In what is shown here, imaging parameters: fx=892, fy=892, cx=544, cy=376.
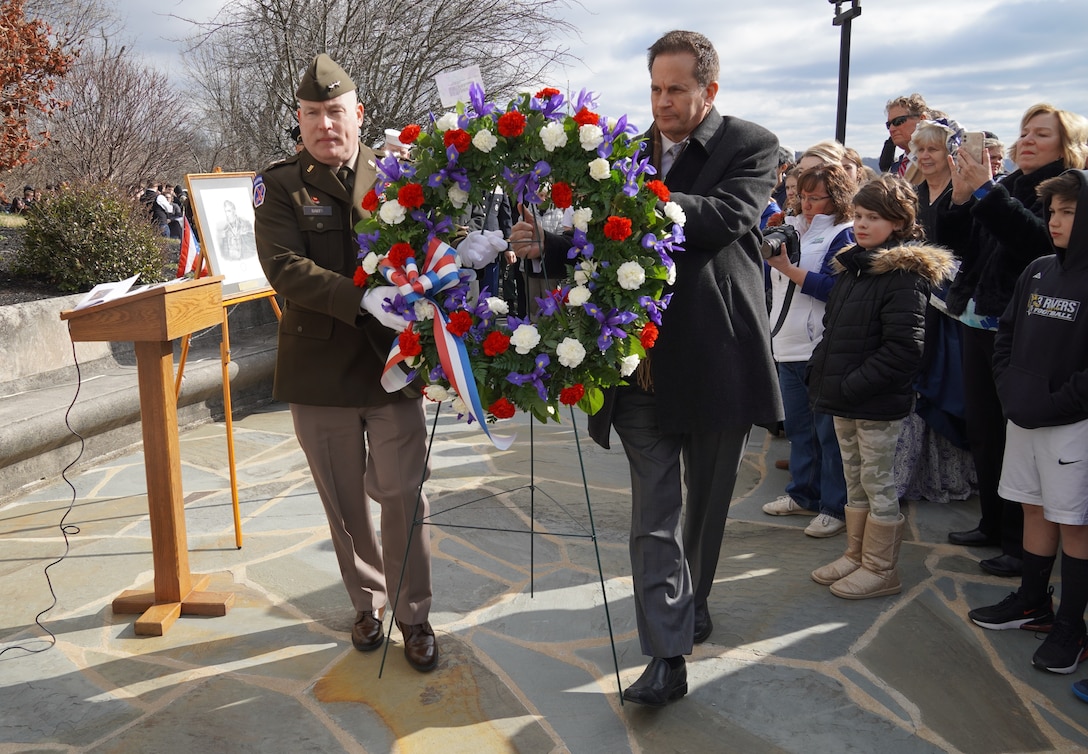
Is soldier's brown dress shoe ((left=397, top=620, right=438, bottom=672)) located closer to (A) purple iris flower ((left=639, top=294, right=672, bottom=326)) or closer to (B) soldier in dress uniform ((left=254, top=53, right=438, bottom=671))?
(B) soldier in dress uniform ((left=254, top=53, right=438, bottom=671))

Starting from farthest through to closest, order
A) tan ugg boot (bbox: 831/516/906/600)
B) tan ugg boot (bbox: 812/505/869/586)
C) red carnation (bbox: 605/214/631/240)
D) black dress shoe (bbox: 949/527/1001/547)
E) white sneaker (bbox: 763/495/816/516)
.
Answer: white sneaker (bbox: 763/495/816/516) → black dress shoe (bbox: 949/527/1001/547) → tan ugg boot (bbox: 812/505/869/586) → tan ugg boot (bbox: 831/516/906/600) → red carnation (bbox: 605/214/631/240)

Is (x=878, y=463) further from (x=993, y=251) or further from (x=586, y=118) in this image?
(x=586, y=118)

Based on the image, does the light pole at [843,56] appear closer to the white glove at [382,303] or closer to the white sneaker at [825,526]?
the white sneaker at [825,526]

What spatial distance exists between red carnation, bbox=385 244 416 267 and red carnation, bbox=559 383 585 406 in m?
0.65

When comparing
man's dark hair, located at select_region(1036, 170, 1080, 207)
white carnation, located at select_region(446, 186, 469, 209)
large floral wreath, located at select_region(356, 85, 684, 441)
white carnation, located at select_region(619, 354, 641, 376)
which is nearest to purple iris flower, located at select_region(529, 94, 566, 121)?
large floral wreath, located at select_region(356, 85, 684, 441)

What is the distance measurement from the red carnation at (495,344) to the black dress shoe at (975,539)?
2963 mm

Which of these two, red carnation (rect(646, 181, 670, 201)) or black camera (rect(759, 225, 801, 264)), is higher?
red carnation (rect(646, 181, 670, 201))

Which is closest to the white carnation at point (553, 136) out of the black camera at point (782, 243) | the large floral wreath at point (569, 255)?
the large floral wreath at point (569, 255)

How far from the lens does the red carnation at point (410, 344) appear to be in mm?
2842

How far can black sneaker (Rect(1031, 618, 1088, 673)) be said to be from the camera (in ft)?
10.8

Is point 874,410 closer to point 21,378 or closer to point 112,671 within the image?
point 112,671

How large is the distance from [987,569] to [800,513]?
3.57 ft

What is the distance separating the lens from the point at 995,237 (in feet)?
13.2

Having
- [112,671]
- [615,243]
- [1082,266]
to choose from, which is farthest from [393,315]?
[1082,266]
